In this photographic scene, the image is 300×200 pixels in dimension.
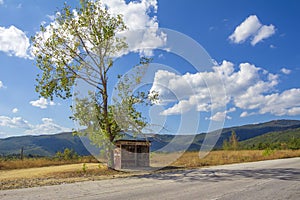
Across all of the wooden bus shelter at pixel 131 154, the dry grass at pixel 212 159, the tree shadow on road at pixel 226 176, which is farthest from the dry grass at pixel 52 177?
the dry grass at pixel 212 159

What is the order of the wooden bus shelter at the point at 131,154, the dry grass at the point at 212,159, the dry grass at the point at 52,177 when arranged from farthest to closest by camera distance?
the wooden bus shelter at the point at 131,154
the dry grass at the point at 212,159
the dry grass at the point at 52,177

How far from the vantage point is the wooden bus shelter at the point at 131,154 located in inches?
950

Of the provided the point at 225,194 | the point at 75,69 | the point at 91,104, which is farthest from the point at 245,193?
the point at 75,69

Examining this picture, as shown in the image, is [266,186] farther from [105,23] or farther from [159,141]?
[105,23]

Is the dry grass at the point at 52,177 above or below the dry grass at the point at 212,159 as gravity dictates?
below

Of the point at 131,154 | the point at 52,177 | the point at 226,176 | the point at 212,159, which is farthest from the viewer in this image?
the point at 212,159

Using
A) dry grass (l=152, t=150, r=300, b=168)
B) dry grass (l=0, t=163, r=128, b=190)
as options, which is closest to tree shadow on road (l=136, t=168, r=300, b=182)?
dry grass (l=0, t=163, r=128, b=190)

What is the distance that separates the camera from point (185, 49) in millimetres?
17641

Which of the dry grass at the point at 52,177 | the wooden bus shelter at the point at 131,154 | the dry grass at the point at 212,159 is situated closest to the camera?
the dry grass at the point at 52,177

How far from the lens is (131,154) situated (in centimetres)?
→ 2491

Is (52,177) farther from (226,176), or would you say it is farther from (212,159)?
(212,159)

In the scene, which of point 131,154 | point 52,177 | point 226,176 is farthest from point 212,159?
point 52,177

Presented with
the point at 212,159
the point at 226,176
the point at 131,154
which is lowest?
the point at 226,176

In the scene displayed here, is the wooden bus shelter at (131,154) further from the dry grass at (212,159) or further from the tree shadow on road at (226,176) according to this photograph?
the tree shadow on road at (226,176)
